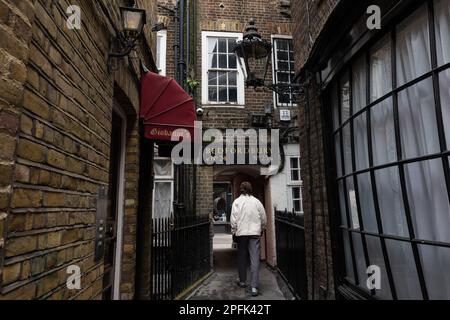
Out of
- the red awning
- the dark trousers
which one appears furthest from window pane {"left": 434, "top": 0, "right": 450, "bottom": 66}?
the dark trousers

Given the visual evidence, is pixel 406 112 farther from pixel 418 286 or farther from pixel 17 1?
pixel 17 1

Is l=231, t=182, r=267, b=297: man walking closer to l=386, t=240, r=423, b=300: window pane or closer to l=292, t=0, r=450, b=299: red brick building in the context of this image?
l=292, t=0, r=450, b=299: red brick building

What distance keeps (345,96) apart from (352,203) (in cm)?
105

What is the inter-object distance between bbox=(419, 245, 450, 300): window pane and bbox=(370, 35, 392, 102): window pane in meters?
1.15

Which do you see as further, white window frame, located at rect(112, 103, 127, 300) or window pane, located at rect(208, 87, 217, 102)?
window pane, located at rect(208, 87, 217, 102)

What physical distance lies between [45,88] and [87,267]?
1.18m

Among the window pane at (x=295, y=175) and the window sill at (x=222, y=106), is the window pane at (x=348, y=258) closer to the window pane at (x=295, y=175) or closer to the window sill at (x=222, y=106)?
the window pane at (x=295, y=175)

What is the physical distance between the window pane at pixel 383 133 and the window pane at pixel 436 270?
0.67 m

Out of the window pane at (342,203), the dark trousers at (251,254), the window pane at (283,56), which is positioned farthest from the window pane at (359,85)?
the window pane at (283,56)

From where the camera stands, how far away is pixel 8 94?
3.70ft

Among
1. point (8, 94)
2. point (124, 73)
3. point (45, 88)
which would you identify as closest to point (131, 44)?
point (124, 73)

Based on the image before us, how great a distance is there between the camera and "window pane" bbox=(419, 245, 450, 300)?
70.2 inches

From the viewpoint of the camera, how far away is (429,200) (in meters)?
1.89

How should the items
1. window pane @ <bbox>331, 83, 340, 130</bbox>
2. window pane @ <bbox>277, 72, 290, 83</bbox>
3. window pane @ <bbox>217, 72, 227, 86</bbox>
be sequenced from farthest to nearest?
window pane @ <bbox>277, 72, 290, 83</bbox> < window pane @ <bbox>217, 72, 227, 86</bbox> < window pane @ <bbox>331, 83, 340, 130</bbox>
